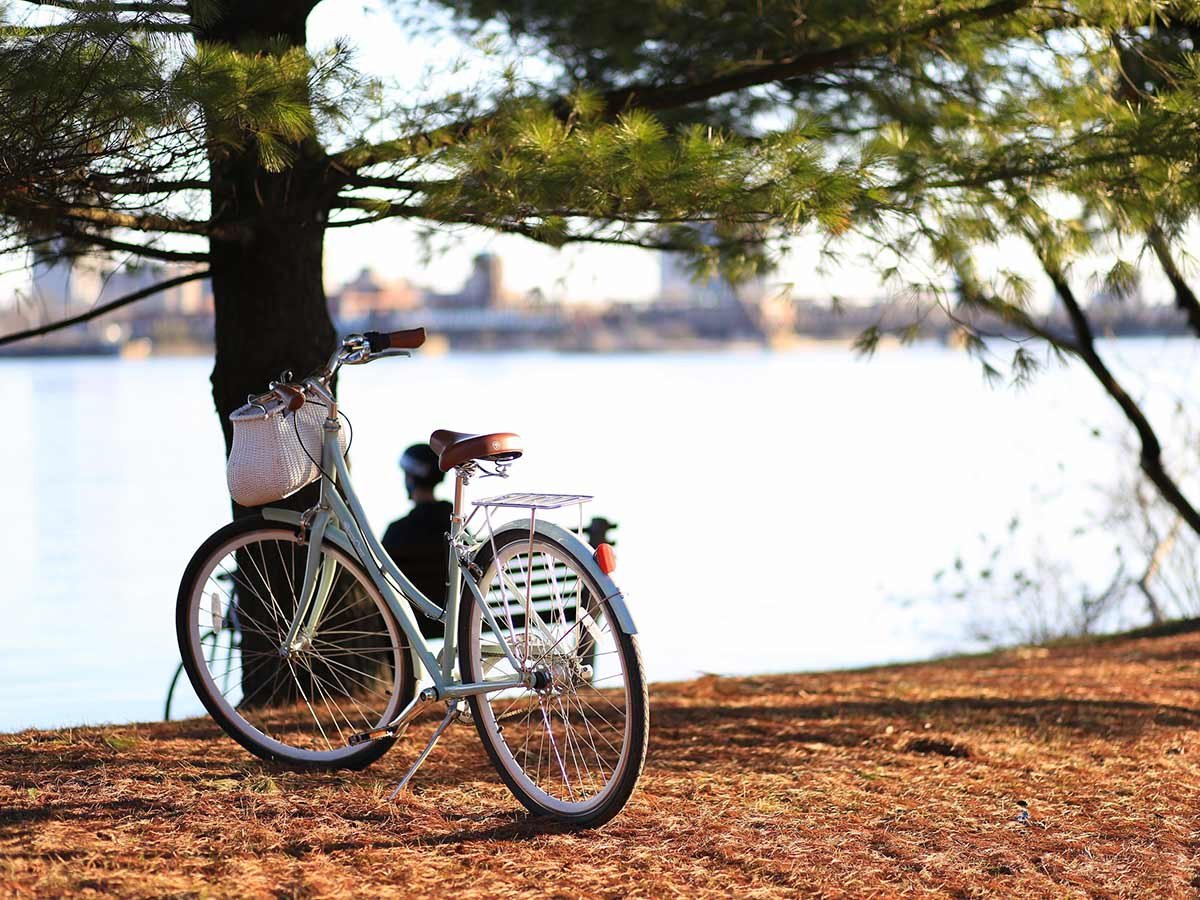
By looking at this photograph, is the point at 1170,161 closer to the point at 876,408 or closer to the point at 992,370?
the point at 992,370

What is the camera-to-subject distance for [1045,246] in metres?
5.15

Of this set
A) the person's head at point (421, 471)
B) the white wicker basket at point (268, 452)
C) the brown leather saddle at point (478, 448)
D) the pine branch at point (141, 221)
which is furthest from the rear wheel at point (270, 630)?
the pine branch at point (141, 221)

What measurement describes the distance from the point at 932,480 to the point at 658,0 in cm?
1463

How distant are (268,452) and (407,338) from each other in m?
0.46

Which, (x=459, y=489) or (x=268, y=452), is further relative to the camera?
(x=268, y=452)

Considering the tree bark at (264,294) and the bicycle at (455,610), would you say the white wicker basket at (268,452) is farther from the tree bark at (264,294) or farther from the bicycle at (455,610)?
the tree bark at (264,294)

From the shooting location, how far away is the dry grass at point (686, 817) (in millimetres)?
3023

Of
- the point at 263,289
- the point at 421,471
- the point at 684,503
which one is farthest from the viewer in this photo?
the point at 684,503

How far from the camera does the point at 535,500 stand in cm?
326

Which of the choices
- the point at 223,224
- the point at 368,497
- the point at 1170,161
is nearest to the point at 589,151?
the point at 223,224

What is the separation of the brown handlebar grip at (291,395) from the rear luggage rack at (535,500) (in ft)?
1.81

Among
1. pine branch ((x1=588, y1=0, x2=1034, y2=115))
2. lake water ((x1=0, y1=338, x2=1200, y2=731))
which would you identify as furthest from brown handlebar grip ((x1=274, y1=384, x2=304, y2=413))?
lake water ((x1=0, y1=338, x2=1200, y2=731))

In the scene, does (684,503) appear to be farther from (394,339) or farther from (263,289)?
(394,339)

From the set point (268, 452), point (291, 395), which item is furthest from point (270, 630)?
point (291, 395)
